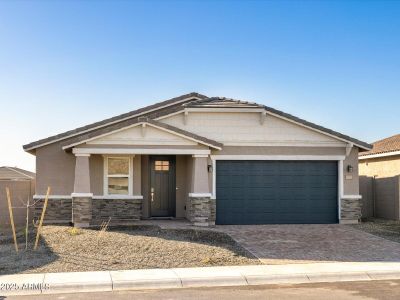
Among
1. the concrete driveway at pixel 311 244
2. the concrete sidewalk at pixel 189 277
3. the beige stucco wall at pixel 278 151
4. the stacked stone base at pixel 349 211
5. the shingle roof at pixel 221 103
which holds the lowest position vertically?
the concrete sidewalk at pixel 189 277

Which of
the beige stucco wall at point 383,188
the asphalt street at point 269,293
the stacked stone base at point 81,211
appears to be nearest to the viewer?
the asphalt street at point 269,293

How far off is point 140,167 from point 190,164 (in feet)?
6.18

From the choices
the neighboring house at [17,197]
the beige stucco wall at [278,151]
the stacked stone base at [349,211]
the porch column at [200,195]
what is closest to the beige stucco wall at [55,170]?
the neighboring house at [17,197]

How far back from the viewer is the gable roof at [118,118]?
743 inches

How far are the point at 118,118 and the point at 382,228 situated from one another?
33.9ft

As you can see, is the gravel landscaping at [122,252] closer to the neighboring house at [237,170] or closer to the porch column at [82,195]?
the porch column at [82,195]

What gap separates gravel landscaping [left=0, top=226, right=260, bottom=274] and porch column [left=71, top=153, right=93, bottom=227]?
1.66 meters

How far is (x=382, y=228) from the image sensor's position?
18.2 m

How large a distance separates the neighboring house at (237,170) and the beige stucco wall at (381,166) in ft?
9.42

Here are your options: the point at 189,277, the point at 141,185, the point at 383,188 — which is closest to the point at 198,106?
the point at 141,185

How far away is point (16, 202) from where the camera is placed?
20.4 meters

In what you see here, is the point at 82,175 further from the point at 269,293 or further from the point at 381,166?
the point at 381,166

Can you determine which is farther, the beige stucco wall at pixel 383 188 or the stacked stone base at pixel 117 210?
the beige stucco wall at pixel 383 188

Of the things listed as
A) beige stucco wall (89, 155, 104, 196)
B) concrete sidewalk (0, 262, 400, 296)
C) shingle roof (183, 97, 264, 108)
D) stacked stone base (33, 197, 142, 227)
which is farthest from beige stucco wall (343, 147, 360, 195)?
beige stucco wall (89, 155, 104, 196)
